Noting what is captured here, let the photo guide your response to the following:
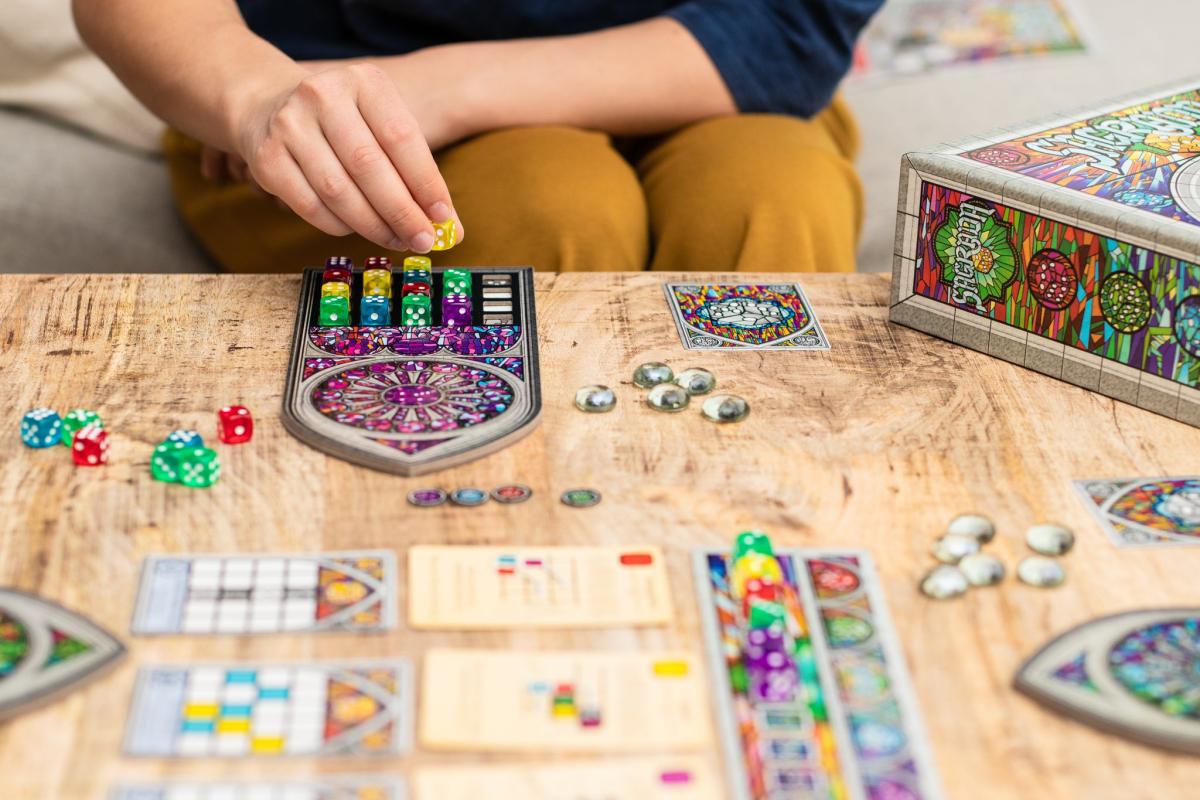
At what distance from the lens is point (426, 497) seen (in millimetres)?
694

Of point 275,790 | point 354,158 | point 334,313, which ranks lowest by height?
point 275,790

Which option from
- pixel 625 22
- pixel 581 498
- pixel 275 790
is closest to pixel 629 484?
pixel 581 498

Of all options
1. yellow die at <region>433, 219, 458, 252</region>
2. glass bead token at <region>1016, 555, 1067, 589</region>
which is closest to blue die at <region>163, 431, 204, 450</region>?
yellow die at <region>433, 219, 458, 252</region>

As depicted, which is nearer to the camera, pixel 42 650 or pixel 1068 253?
pixel 42 650

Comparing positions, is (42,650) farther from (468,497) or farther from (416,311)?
(416,311)

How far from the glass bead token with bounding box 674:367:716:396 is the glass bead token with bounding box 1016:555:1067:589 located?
9.3 inches

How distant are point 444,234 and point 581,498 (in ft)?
0.89

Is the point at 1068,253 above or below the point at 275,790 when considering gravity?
above

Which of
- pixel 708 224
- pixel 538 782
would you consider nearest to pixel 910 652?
pixel 538 782

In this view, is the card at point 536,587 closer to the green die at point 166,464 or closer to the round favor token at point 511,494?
the round favor token at point 511,494

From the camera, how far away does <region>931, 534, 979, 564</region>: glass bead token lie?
0.66m

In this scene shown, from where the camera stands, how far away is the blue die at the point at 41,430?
73 centimetres

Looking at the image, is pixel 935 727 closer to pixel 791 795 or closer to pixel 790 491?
pixel 791 795

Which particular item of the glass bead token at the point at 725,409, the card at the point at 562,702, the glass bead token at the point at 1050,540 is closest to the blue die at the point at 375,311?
the glass bead token at the point at 725,409
